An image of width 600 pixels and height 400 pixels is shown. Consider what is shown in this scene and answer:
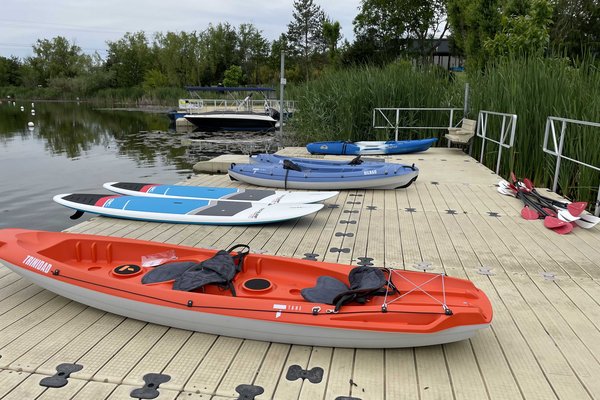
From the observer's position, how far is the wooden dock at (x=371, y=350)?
195cm

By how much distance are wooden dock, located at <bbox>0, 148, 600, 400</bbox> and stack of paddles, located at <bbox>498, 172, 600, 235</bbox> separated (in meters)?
0.30

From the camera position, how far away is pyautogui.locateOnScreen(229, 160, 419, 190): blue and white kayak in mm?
5926

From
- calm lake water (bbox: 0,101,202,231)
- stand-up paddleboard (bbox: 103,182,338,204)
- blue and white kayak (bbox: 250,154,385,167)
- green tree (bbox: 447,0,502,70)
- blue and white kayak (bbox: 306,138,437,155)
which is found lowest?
calm lake water (bbox: 0,101,202,231)

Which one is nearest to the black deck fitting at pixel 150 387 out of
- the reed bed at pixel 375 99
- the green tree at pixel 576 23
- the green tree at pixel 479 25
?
the reed bed at pixel 375 99

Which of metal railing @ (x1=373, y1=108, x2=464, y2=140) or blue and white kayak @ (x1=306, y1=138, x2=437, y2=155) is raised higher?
metal railing @ (x1=373, y1=108, x2=464, y2=140)

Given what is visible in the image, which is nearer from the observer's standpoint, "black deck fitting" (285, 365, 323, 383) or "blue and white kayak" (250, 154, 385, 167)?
"black deck fitting" (285, 365, 323, 383)

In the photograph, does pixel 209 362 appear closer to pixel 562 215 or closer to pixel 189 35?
pixel 562 215

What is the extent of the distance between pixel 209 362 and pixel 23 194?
825cm

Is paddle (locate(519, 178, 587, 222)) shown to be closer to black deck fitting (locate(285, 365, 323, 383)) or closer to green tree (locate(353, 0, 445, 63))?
black deck fitting (locate(285, 365, 323, 383))

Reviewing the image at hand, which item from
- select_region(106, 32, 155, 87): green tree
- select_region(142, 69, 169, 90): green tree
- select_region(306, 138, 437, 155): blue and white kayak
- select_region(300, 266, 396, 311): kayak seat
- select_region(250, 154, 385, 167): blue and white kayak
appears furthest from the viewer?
select_region(106, 32, 155, 87): green tree

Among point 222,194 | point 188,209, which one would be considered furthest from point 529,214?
point 188,209

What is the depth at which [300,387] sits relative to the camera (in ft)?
6.43

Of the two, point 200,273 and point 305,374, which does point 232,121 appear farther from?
point 305,374

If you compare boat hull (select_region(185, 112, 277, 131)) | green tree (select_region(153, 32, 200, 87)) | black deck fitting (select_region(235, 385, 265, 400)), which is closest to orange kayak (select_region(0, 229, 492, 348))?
black deck fitting (select_region(235, 385, 265, 400))
